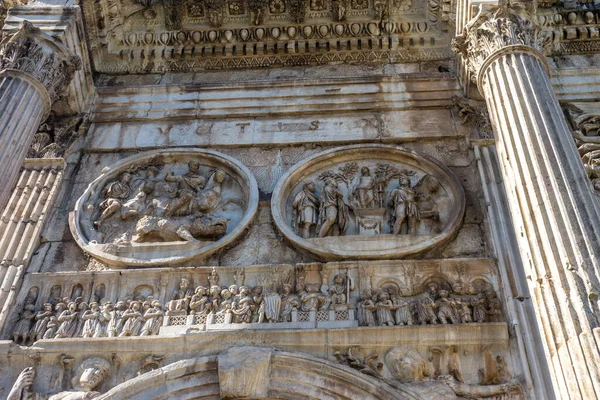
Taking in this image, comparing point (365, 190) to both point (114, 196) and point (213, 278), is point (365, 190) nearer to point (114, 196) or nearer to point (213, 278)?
point (213, 278)

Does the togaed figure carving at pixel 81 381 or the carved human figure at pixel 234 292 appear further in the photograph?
the carved human figure at pixel 234 292

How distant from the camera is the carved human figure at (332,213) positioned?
8.40 meters

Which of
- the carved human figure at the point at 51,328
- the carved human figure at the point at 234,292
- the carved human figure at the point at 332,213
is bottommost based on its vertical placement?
the carved human figure at the point at 51,328

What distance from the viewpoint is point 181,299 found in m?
7.63

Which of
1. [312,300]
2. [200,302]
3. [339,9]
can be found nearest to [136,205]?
[200,302]

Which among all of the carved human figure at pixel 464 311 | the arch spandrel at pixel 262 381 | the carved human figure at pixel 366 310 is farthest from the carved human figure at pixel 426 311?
the arch spandrel at pixel 262 381

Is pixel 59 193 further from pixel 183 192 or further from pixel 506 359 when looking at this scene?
pixel 506 359

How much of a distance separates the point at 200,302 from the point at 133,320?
759 mm

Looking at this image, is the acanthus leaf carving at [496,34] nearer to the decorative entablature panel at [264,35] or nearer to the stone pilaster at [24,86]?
the decorative entablature panel at [264,35]

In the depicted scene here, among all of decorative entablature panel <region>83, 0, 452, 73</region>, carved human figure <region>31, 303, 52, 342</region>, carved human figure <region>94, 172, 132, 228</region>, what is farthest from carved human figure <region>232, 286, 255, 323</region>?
decorative entablature panel <region>83, 0, 452, 73</region>

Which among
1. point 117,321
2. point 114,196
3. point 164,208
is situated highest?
point 114,196

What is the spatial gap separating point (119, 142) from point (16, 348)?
3810mm

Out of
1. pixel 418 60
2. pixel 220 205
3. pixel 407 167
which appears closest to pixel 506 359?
pixel 407 167

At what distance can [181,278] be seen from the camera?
25.9ft
